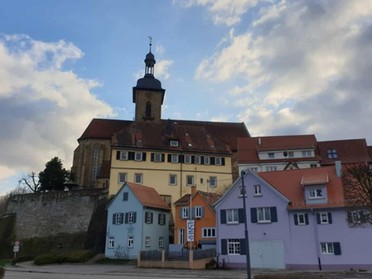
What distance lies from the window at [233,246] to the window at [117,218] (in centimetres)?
1490

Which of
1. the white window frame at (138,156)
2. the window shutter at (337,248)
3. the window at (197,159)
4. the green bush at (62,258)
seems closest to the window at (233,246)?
the window shutter at (337,248)

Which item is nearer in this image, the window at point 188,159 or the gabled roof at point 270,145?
the window at point 188,159

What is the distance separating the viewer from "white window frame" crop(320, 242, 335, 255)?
3611 cm

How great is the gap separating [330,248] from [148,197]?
2298cm

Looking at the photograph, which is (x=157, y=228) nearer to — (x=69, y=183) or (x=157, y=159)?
(x=157, y=159)

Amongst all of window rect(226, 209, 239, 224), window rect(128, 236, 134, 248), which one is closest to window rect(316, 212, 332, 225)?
window rect(226, 209, 239, 224)

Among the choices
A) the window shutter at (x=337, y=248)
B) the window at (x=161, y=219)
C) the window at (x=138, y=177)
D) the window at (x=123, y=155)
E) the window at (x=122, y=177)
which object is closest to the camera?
the window shutter at (x=337, y=248)

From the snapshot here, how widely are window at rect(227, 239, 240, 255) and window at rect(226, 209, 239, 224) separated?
6.27 ft

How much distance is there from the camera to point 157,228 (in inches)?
1966

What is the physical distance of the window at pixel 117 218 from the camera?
49.0 m

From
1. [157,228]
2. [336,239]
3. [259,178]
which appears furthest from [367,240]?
[157,228]

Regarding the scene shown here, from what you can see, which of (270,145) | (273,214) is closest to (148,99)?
(270,145)

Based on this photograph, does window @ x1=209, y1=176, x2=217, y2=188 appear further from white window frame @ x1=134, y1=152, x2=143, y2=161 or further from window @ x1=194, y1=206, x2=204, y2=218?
window @ x1=194, y1=206, x2=204, y2=218

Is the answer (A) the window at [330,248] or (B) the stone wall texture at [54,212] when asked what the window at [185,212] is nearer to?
(B) the stone wall texture at [54,212]
